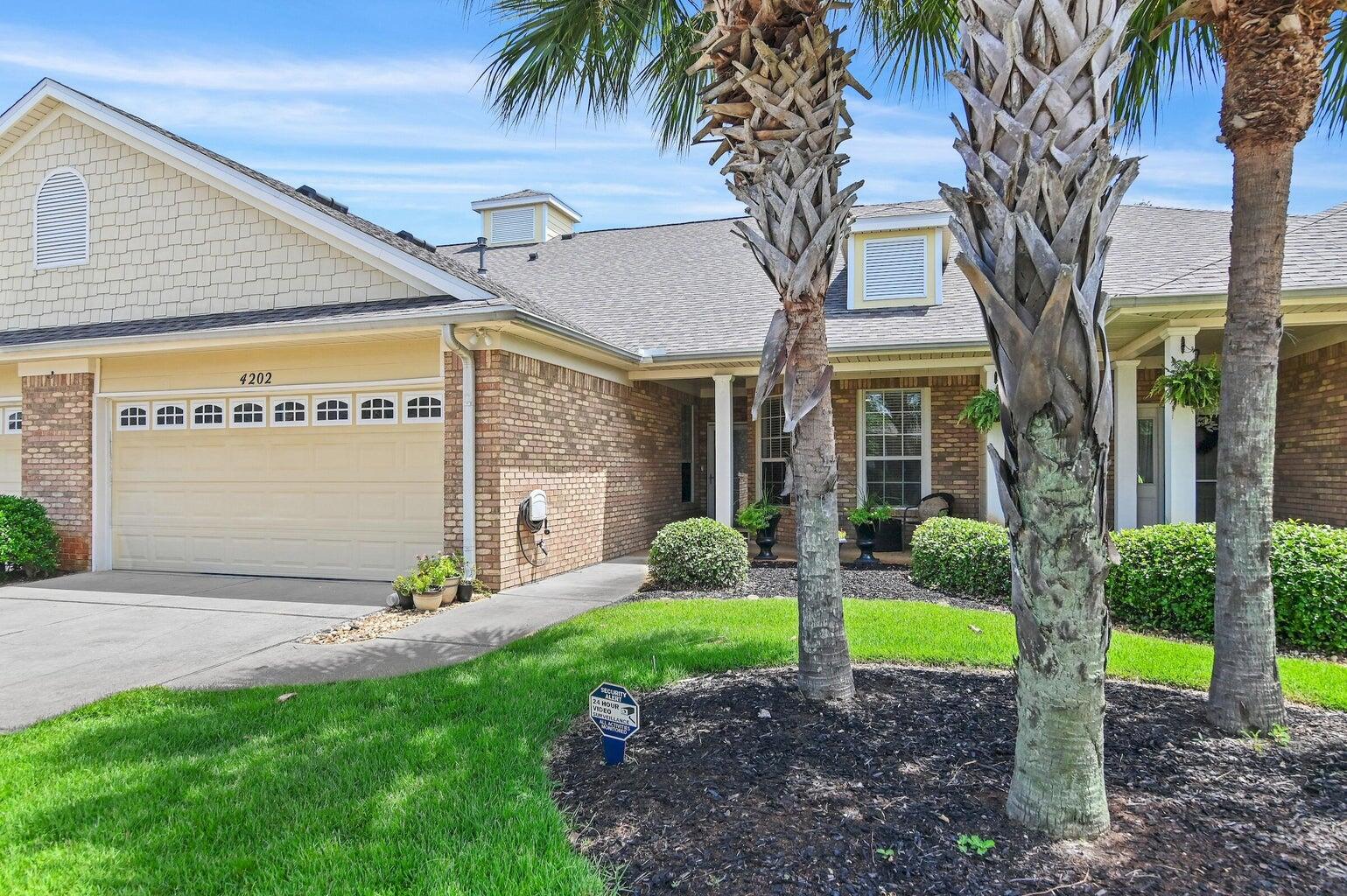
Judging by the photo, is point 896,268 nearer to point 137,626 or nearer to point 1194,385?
point 1194,385

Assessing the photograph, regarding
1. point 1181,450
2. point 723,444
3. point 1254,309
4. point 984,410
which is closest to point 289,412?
point 723,444

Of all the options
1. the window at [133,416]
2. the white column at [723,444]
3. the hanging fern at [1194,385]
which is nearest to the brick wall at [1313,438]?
the hanging fern at [1194,385]

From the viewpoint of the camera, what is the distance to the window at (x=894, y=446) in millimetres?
11969

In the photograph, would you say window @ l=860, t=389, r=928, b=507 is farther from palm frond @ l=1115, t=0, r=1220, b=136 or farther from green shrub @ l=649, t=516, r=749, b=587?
palm frond @ l=1115, t=0, r=1220, b=136

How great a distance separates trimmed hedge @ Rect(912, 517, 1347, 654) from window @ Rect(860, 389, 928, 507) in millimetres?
3970

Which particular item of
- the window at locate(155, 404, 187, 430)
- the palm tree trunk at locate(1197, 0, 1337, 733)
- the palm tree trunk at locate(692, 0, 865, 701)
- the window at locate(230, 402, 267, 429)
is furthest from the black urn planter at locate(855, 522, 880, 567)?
the window at locate(155, 404, 187, 430)

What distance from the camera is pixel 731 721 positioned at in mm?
4078

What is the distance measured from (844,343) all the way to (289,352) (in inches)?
287

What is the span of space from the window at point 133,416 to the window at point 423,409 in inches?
163

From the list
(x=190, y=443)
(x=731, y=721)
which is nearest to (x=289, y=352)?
(x=190, y=443)

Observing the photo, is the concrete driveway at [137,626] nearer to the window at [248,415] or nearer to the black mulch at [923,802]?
the window at [248,415]

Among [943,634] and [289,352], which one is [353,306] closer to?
[289,352]

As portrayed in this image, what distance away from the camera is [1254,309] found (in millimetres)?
4031

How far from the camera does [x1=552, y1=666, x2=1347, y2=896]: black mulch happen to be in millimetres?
2570
